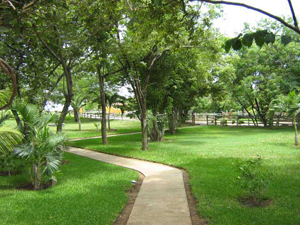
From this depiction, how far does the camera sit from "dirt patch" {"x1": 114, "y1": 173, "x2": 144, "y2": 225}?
16.9 feet

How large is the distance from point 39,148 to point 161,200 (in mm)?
3289

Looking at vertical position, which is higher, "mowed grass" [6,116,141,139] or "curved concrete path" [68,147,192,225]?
"mowed grass" [6,116,141,139]

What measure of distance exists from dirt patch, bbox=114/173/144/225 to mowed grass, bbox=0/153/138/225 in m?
0.10

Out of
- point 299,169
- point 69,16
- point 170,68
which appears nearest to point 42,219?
point 69,16

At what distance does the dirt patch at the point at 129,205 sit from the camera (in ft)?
16.9

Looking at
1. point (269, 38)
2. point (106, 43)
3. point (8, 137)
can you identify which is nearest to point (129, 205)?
point (8, 137)

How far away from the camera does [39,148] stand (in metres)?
7.15

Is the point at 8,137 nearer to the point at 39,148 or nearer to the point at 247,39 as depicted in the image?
the point at 39,148

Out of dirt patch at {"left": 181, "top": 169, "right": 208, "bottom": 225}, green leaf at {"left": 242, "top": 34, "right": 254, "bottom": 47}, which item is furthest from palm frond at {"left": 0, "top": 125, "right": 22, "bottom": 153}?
green leaf at {"left": 242, "top": 34, "right": 254, "bottom": 47}

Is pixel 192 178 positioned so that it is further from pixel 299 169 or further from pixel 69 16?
pixel 69 16

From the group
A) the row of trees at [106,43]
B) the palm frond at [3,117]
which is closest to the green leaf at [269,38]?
the row of trees at [106,43]

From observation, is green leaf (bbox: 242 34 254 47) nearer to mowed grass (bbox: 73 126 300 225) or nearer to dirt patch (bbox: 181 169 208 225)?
mowed grass (bbox: 73 126 300 225)

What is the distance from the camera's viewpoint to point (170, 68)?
16.9 meters

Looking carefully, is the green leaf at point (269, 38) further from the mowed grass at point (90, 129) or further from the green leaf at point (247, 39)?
the mowed grass at point (90, 129)
